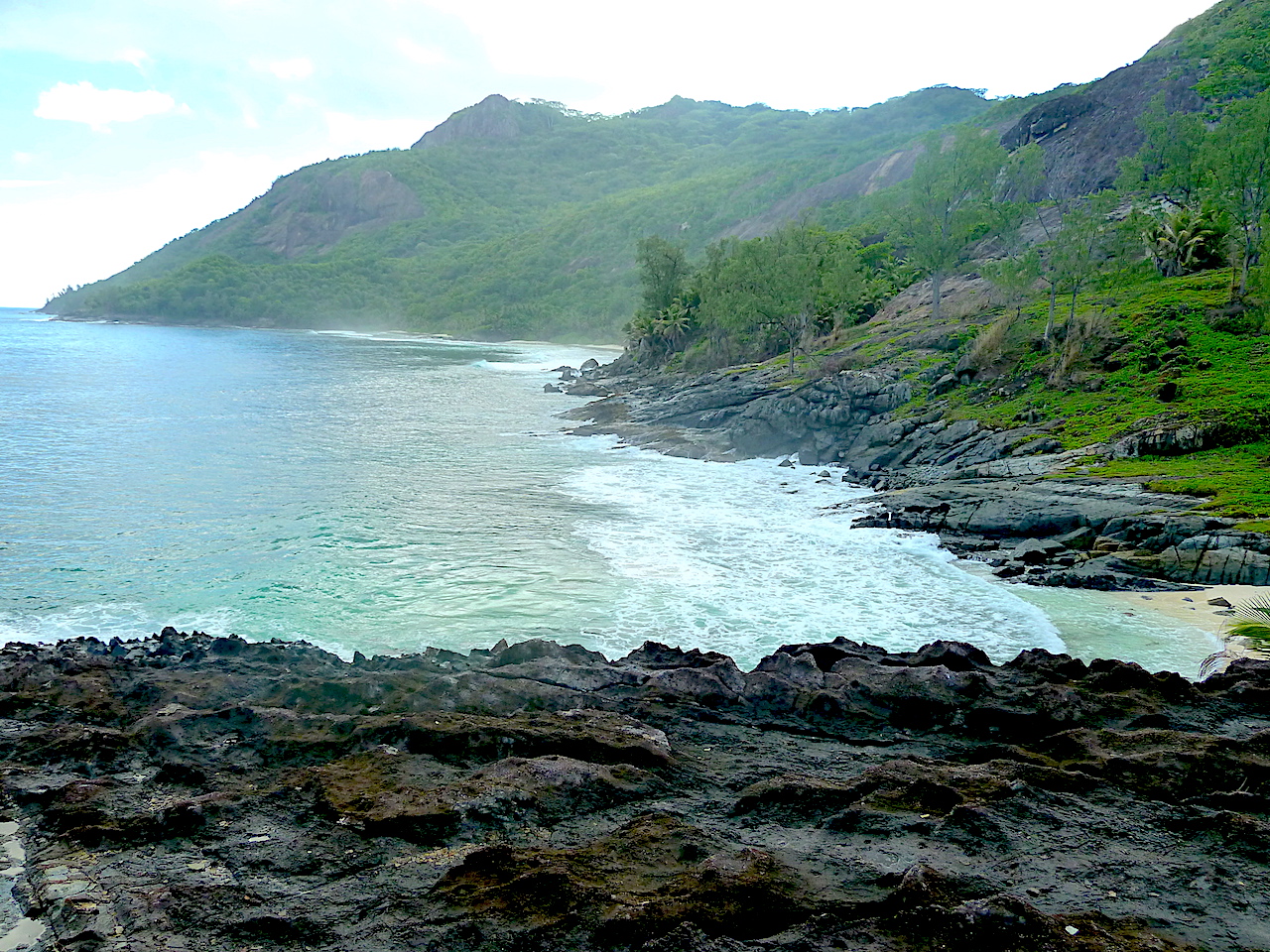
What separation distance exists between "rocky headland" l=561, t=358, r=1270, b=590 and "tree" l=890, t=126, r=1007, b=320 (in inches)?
525

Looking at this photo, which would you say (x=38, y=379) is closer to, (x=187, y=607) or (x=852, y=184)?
(x=187, y=607)

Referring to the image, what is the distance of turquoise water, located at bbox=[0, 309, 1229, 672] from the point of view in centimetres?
1881

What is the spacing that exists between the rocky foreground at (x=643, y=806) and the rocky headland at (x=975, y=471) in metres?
9.26

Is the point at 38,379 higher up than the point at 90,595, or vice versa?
the point at 38,379

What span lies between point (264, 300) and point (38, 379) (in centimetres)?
13271

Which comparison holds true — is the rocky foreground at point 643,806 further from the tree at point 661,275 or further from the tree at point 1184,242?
the tree at point 661,275

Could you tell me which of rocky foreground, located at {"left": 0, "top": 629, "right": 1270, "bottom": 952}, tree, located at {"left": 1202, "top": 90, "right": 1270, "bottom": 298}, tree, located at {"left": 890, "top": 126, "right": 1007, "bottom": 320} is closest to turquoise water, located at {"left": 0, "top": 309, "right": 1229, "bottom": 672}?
rocky foreground, located at {"left": 0, "top": 629, "right": 1270, "bottom": 952}

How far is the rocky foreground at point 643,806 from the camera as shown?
646 cm

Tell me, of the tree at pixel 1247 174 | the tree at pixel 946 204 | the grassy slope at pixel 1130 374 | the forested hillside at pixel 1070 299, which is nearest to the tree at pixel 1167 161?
the forested hillside at pixel 1070 299

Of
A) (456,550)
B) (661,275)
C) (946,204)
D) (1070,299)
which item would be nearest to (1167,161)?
(946,204)

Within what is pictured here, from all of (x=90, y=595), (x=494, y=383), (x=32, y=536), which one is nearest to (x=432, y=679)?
(x=90, y=595)

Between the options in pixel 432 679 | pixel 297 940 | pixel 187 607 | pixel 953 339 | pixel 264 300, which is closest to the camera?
pixel 297 940

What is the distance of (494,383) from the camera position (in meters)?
80.2

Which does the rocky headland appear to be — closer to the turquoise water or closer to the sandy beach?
the sandy beach
